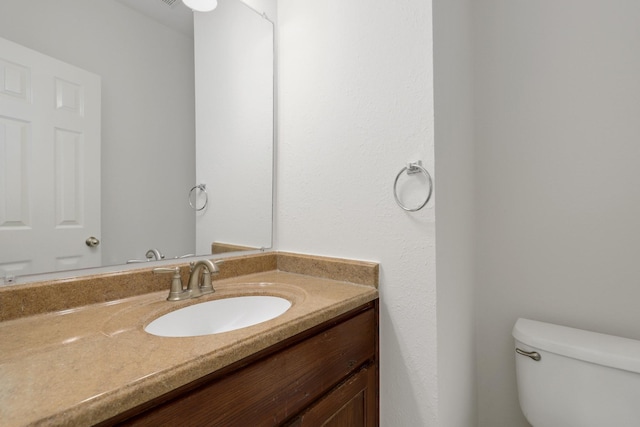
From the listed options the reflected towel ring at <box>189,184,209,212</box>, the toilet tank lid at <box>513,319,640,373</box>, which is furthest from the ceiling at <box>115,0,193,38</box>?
the toilet tank lid at <box>513,319,640,373</box>

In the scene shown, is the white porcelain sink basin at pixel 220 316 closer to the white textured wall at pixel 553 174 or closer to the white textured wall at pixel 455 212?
the white textured wall at pixel 455 212

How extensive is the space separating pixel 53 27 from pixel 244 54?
66 cm

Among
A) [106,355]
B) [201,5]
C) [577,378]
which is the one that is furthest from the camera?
[201,5]

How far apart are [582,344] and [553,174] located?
0.63 m

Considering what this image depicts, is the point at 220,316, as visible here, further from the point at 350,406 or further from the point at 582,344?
the point at 582,344

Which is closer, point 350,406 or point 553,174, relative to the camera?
point 350,406

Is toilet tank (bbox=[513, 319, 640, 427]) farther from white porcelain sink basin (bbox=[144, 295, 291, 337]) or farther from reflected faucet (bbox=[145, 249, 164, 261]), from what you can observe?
reflected faucet (bbox=[145, 249, 164, 261])

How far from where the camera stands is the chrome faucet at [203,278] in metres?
0.88

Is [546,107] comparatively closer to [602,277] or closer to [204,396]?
[602,277]

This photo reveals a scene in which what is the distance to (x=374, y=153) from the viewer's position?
1019 mm

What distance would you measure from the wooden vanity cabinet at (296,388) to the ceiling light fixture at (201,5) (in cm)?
117

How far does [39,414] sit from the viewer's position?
1.18 ft

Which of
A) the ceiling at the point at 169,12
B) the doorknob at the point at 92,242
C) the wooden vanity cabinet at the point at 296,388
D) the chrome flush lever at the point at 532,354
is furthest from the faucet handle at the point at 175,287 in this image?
the chrome flush lever at the point at 532,354

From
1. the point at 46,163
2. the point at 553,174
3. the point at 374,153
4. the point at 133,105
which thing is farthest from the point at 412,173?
the point at 46,163
